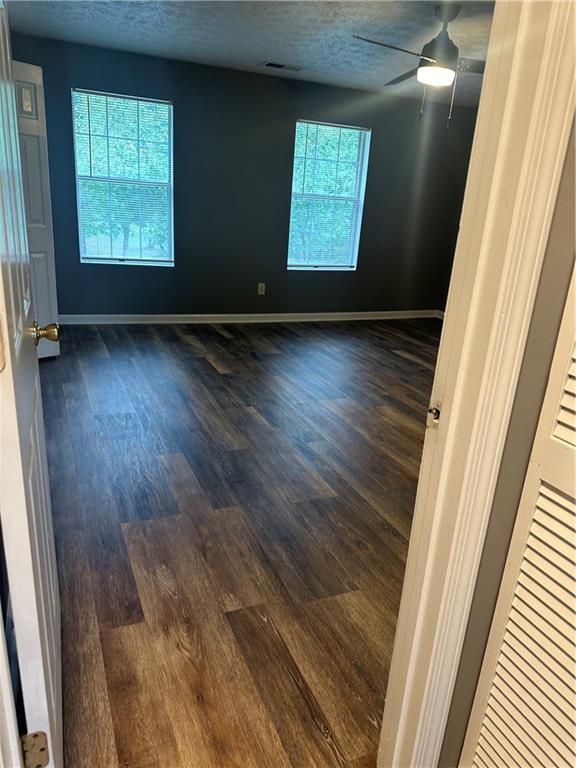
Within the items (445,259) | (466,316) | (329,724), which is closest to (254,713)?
(329,724)

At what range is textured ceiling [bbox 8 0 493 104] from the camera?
11.6ft

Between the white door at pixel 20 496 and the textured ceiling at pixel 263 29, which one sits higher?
→ the textured ceiling at pixel 263 29

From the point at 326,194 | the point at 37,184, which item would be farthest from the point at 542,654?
the point at 326,194

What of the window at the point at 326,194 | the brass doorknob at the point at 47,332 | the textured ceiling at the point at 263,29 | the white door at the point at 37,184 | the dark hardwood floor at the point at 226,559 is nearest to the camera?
the brass doorknob at the point at 47,332

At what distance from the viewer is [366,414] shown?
140 inches

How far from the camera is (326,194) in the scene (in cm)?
604

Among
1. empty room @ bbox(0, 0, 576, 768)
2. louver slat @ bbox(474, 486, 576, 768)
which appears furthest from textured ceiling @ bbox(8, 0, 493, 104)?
louver slat @ bbox(474, 486, 576, 768)

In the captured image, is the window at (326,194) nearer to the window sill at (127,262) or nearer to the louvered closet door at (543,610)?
the window sill at (127,262)

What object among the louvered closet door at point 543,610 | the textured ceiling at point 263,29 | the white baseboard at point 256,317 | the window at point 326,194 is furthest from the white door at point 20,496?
the window at point 326,194

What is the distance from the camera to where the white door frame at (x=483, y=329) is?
2.52 ft

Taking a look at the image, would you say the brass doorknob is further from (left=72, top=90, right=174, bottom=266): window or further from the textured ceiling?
(left=72, top=90, right=174, bottom=266): window

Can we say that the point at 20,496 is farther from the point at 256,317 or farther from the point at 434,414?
the point at 256,317

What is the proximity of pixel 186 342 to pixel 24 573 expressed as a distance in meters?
4.26

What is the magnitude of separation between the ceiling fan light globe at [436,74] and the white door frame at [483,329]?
121 inches
